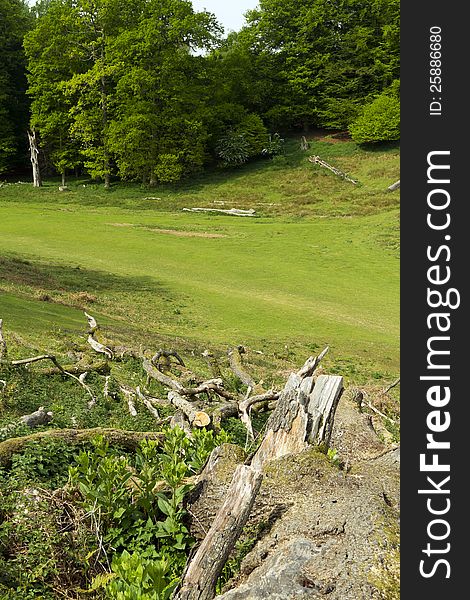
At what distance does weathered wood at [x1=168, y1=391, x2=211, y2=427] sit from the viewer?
7.95 metres

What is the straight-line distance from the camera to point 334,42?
69812mm

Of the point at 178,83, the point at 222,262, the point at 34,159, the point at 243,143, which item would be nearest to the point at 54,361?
the point at 222,262

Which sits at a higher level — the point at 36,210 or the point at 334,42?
the point at 334,42

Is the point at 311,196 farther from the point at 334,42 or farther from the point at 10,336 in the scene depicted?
the point at 10,336

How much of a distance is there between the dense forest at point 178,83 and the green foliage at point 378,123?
120 millimetres

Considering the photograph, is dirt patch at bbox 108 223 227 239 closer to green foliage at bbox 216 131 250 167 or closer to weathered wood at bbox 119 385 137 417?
green foliage at bbox 216 131 250 167

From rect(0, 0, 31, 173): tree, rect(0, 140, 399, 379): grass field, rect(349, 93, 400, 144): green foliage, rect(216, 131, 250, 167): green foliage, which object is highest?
rect(0, 0, 31, 173): tree

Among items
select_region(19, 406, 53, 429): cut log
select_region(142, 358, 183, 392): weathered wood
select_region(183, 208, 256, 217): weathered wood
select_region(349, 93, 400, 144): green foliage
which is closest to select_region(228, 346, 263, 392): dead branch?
select_region(142, 358, 183, 392): weathered wood

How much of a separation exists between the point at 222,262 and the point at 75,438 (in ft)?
84.9

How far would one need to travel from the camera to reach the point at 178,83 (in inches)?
2240

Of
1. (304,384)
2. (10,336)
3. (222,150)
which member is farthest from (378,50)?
(304,384)

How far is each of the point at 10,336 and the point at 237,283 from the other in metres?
15.2

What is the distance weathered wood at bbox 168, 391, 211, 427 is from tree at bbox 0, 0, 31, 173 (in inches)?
2369

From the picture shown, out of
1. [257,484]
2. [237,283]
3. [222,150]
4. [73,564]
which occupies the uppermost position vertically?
[222,150]
